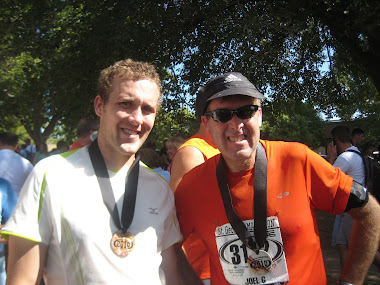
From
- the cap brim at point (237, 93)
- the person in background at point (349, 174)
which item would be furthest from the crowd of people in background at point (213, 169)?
the person in background at point (349, 174)

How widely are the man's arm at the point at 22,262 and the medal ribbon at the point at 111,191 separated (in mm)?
389

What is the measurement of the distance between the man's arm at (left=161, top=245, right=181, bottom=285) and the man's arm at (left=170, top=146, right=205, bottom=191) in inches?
26.3

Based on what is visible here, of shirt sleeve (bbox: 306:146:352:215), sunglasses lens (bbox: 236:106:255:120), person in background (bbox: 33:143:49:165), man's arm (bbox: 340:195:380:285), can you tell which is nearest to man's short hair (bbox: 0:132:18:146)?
sunglasses lens (bbox: 236:106:255:120)

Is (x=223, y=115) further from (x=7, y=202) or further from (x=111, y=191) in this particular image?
(x=7, y=202)

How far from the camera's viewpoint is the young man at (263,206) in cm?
200

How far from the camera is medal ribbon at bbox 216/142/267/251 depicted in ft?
6.55

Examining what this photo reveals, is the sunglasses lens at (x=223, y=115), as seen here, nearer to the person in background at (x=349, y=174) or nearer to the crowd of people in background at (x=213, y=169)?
the crowd of people in background at (x=213, y=169)

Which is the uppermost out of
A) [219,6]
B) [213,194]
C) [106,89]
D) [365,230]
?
[219,6]

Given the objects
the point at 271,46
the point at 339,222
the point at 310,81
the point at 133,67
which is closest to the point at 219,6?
the point at 271,46

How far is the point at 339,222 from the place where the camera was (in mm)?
5602

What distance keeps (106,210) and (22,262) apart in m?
0.45

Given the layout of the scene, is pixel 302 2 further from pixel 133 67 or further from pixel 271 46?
pixel 133 67

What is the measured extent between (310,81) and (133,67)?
26.5 feet

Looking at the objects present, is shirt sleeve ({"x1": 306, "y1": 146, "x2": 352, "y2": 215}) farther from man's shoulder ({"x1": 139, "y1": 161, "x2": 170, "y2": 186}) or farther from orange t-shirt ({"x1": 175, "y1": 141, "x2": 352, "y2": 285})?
man's shoulder ({"x1": 139, "y1": 161, "x2": 170, "y2": 186})
